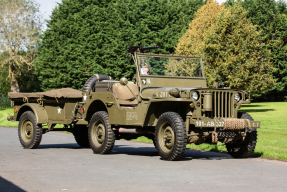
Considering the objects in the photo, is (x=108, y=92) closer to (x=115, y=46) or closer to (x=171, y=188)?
(x=171, y=188)

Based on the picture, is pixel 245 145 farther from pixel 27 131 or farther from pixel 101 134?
pixel 27 131

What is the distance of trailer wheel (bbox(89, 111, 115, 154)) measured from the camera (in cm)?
1144

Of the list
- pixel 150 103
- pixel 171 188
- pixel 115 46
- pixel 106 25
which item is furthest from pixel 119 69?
pixel 171 188

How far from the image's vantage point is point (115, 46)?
49062mm

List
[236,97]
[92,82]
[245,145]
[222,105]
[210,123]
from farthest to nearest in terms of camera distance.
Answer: [92,82]
[245,145]
[236,97]
[222,105]
[210,123]

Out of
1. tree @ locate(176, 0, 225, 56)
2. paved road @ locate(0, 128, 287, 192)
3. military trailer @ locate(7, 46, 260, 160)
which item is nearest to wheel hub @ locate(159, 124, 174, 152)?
military trailer @ locate(7, 46, 260, 160)

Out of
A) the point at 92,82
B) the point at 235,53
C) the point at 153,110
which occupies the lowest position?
the point at 153,110

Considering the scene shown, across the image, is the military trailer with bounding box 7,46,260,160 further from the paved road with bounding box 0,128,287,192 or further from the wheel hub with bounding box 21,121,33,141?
the paved road with bounding box 0,128,287,192

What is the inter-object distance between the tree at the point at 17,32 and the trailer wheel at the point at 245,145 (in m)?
52.3

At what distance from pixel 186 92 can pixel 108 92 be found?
2517mm

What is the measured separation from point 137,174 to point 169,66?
15.9 feet

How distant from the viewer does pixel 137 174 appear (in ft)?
26.4

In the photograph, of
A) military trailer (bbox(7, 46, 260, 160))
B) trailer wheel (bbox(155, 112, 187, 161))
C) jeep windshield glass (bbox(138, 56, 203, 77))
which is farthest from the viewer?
jeep windshield glass (bbox(138, 56, 203, 77))

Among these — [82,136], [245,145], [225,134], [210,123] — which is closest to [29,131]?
[82,136]
